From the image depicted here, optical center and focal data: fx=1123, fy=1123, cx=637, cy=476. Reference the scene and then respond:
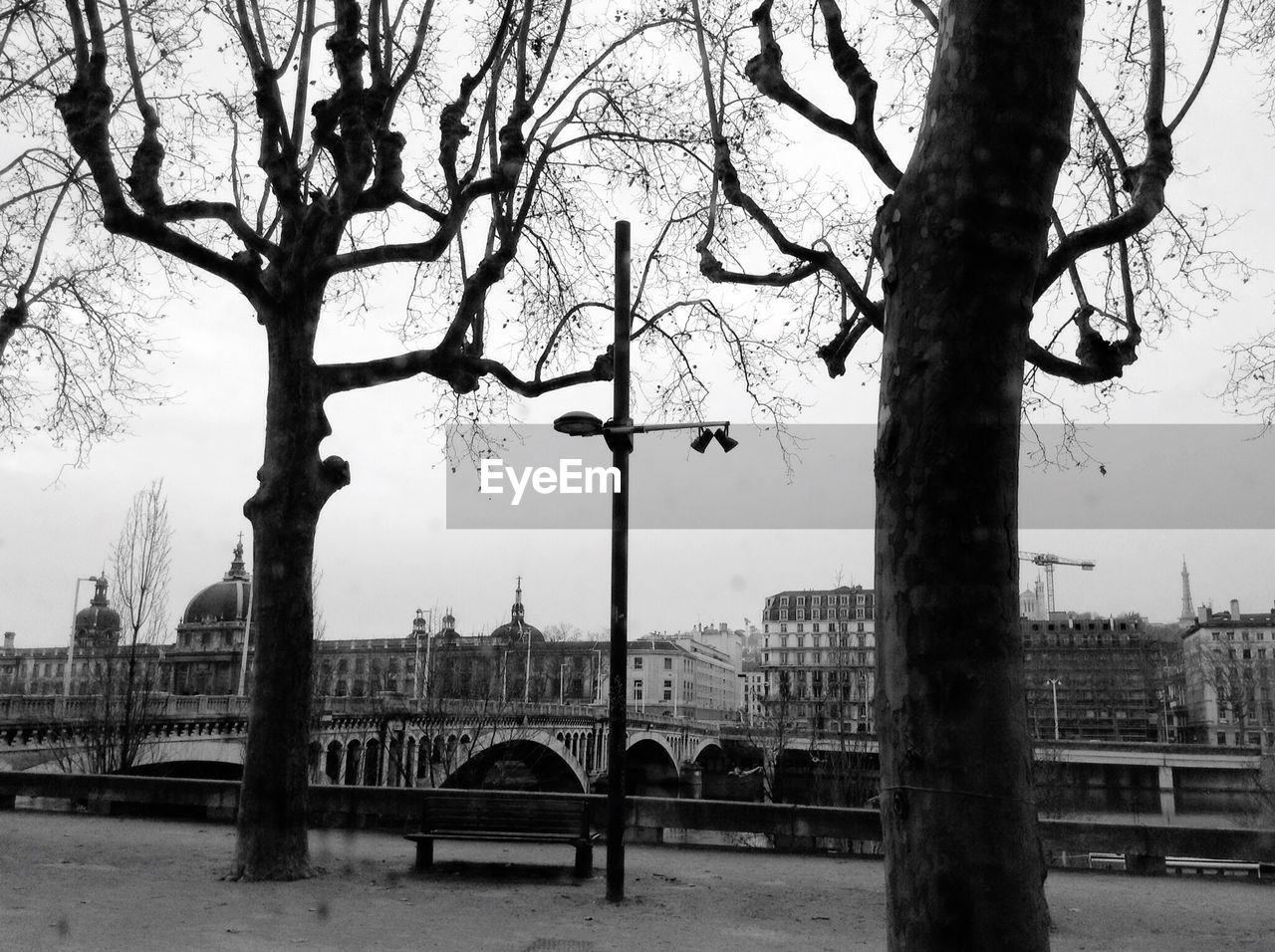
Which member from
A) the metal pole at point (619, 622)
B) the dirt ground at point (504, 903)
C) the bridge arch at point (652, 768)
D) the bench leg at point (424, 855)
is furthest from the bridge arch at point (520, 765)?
the metal pole at point (619, 622)

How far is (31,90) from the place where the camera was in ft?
50.7

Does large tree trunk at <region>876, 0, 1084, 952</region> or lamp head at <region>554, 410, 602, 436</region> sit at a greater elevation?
lamp head at <region>554, 410, 602, 436</region>

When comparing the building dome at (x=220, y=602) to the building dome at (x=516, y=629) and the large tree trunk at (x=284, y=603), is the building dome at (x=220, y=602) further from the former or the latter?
the large tree trunk at (x=284, y=603)

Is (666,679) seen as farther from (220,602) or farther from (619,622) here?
(619,622)

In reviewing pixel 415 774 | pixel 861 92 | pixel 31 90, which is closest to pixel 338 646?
pixel 415 774

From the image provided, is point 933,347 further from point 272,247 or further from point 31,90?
point 31,90

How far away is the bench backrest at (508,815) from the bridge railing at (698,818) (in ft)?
0.51

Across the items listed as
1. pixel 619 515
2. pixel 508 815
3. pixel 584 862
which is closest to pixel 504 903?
pixel 584 862

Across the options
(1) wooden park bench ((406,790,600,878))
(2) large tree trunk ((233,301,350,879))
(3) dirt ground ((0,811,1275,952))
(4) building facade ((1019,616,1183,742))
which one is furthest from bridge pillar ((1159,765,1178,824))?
(2) large tree trunk ((233,301,350,879))

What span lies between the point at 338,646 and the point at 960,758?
121m

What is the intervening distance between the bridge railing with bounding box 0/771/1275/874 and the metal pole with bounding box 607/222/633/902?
191cm

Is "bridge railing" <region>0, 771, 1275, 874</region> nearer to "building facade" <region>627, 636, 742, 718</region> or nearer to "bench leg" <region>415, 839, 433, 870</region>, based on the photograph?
"bench leg" <region>415, 839, 433, 870</region>

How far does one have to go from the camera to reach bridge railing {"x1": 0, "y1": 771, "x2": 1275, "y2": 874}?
37.8ft

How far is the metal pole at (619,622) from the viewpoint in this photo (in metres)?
9.18
